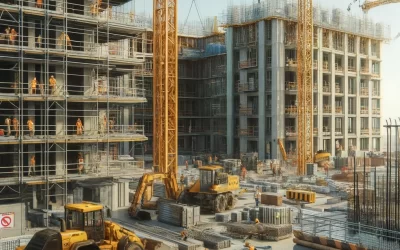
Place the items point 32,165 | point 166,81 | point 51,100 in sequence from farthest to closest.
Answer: point 166,81, point 51,100, point 32,165

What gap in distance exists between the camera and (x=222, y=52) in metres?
67.1

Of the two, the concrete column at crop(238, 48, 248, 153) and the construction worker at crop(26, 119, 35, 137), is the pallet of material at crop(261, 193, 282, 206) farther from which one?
the concrete column at crop(238, 48, 248, 153)

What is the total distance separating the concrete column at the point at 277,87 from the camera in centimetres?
5459

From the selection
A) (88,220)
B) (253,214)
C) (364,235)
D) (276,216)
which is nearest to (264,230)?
(276,216)

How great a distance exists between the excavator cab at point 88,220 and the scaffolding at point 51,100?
31.1ft

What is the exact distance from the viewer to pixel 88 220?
17547 mm

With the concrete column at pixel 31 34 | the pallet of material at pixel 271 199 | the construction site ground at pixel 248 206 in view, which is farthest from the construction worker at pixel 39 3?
the pallet of material at pixel 271 199

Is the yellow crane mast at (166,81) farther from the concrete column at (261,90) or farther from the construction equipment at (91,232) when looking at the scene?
the concrete column at (261,90)

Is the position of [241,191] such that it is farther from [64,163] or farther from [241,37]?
[241,37]

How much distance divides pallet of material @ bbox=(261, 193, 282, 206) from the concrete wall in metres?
15.0

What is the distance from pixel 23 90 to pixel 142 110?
1381 inches

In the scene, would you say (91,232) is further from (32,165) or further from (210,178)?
(210,178)

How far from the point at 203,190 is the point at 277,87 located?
1088 inches

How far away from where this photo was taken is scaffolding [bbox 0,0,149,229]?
27.1 meters
